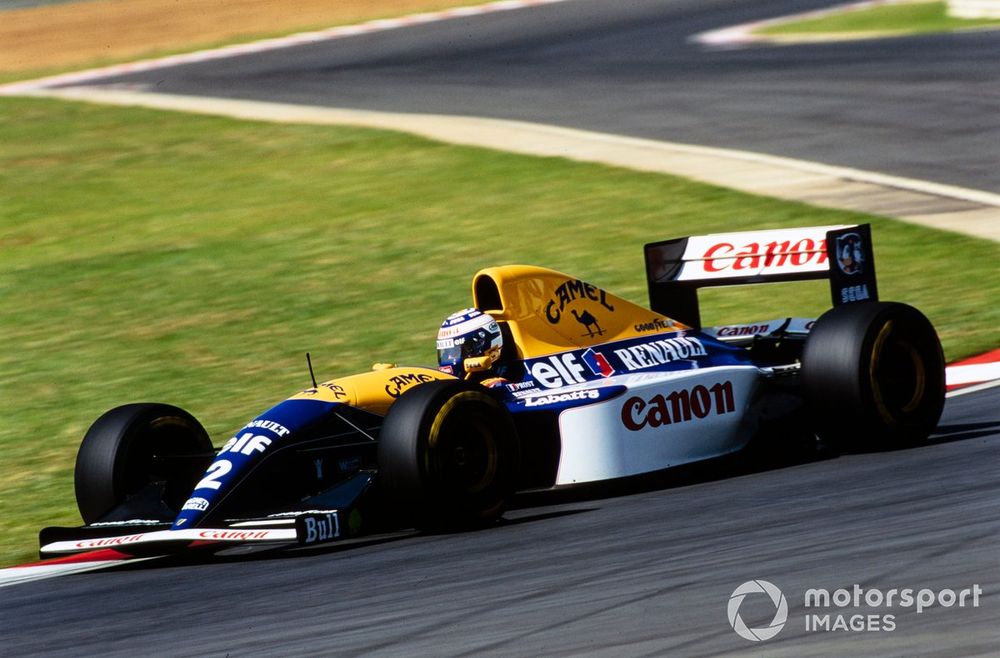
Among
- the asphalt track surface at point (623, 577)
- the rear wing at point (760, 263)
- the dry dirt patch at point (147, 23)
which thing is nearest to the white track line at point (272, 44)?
the dry dirt patch at point (147, 23)

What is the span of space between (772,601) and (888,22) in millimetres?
23816

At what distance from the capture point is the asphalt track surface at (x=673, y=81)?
19172 millimetres

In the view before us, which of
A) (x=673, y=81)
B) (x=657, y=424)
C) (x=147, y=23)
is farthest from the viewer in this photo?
(x=147, y=23)

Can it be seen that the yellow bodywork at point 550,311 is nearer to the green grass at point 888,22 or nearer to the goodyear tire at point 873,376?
the goodyear tire at point 873,376

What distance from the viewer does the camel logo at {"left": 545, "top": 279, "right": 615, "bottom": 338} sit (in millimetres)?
8438

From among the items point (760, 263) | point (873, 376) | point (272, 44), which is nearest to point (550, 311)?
point (760, 263)

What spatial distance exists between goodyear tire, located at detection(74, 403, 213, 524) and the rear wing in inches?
117

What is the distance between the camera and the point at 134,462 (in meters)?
8.04

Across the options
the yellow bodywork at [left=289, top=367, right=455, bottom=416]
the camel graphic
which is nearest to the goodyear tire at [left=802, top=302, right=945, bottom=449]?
the camel graphic

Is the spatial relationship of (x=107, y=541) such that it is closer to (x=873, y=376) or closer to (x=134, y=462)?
(x=134, y=462)

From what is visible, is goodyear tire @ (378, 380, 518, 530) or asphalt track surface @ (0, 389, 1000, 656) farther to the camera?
goodyear tire @ (378, 380, 518, 530)

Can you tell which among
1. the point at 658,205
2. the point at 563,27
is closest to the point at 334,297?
the point at 658,205

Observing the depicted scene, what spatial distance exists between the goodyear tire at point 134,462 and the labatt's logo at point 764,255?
3.08m

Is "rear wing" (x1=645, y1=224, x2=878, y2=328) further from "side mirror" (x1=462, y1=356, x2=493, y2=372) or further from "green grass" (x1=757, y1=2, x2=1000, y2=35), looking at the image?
"green grass" (x1=757, y1=2, x2=1000, y2=35)
